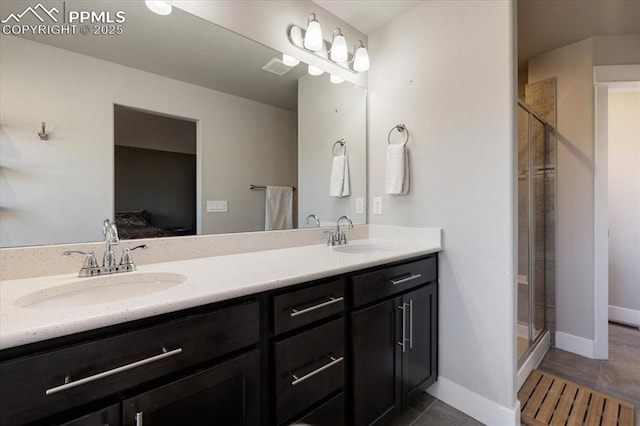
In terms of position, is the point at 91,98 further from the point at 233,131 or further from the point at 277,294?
the point at 277,294

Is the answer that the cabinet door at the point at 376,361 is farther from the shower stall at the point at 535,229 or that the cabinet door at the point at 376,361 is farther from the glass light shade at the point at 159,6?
the glass light shade at the point at 159,6

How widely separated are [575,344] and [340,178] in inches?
88.9

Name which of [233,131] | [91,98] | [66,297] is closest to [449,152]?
[233,131]

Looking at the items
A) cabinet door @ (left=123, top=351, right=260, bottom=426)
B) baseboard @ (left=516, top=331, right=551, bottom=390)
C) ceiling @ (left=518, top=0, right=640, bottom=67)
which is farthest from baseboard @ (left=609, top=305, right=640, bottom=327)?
cabinet door @ (left=123, top=351, right=260, bottom=426)

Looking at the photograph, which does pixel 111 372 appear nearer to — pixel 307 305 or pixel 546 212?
Result: pixel 307 305

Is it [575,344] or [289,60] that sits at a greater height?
[289,60]

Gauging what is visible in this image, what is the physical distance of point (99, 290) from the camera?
1026 millimetres


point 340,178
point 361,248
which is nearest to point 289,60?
point 340,178

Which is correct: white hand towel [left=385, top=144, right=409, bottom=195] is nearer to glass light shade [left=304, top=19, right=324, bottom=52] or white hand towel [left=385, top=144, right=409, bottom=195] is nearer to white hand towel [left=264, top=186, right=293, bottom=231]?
white hand towel [left=264, top=186, right=293, bottom=231]

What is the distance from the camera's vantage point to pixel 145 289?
1103mm

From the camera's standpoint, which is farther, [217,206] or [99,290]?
[217,206]

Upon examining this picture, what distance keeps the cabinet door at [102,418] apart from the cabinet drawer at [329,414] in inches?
23.9

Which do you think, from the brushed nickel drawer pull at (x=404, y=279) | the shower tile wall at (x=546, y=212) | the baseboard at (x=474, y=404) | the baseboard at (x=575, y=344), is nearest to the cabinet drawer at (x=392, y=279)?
the brushed nickel drawer pull at (x=404, y=279)

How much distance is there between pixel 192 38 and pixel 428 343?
2.05 m
